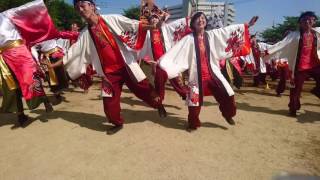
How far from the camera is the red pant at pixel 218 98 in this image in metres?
5.09

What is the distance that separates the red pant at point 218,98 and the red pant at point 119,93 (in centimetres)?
66

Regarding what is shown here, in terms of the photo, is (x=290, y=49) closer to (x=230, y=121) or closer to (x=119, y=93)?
(x=230, y=121)

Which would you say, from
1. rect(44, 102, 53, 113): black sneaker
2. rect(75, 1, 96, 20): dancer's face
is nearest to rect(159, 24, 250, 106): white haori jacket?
Result: rect(75, 1, 96, 20): dancer's face

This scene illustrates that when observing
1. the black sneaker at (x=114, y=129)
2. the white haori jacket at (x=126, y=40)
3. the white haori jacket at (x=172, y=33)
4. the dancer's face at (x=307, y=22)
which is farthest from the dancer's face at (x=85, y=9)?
the dancer's face at (x=307, y=22)

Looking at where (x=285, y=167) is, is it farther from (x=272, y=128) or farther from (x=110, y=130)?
(x=110, y=130)

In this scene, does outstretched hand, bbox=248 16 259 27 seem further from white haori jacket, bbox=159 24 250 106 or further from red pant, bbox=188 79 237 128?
red pant, bbox=188 79 237 128

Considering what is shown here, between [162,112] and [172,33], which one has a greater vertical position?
[172,33]

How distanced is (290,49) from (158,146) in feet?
10.9

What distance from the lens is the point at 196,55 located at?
5.10 metres

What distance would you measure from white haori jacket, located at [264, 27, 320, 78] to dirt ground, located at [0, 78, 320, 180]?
0.99 metres

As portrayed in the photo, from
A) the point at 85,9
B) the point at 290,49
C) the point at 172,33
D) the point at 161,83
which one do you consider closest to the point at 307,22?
the point at 290,49

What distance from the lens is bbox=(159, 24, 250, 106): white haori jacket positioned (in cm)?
505

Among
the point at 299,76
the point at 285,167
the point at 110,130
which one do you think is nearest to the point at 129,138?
the point at 110,130

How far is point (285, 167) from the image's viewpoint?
3.84m
